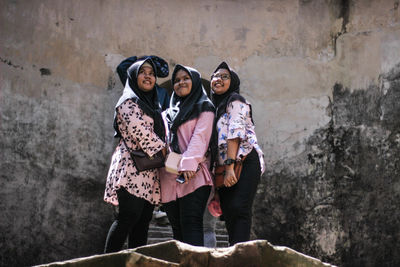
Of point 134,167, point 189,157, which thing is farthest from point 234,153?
point 134,167

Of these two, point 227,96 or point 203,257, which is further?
point 227,96

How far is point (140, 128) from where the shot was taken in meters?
4.32

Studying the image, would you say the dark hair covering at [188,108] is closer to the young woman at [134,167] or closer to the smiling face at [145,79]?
the young woman at [134,167]

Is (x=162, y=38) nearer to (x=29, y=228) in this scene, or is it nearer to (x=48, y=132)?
(x=48, y=132)

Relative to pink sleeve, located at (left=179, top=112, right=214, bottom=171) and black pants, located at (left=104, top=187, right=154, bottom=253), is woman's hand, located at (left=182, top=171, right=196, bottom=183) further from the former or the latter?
black pants, located at (left=104, top=187, right=154, bottom=253)

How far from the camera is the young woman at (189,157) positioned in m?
4.19

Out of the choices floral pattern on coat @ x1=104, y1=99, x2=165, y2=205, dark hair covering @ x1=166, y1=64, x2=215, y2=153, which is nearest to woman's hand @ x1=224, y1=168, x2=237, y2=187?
dark hair covering @ x1=166, y1=64, x2=215, y2=153

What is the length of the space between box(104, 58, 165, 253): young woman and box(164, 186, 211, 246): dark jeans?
0.47 feet

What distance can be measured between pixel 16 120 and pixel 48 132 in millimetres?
345

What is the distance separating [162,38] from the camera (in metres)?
7.23

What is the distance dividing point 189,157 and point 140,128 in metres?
0.38

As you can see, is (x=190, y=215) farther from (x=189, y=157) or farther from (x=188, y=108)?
(x=188, y=108)

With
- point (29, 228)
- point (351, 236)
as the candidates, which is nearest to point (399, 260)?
point (351, 236)

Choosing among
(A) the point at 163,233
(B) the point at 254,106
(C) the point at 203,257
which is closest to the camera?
(C) the point at 203,257
